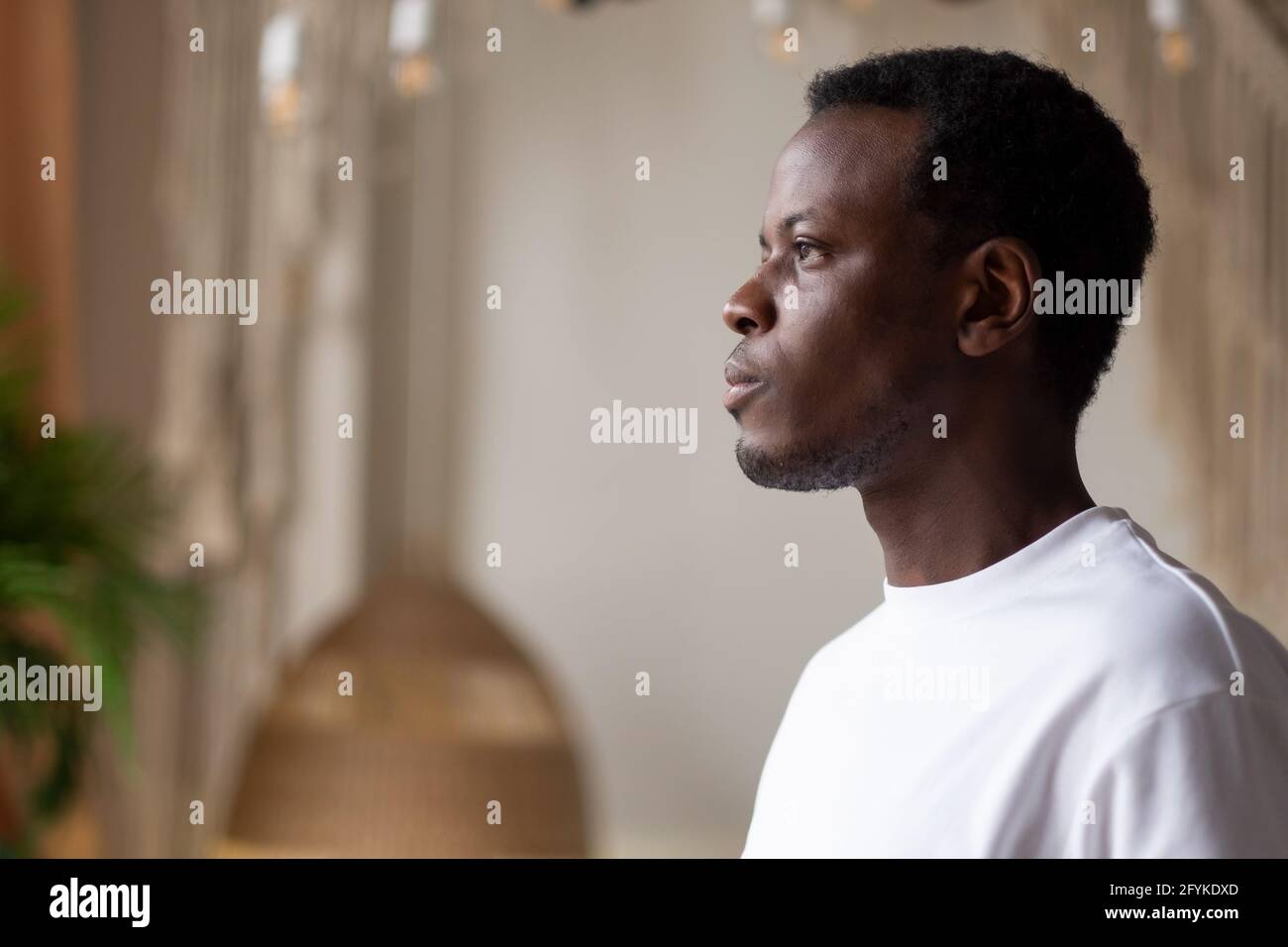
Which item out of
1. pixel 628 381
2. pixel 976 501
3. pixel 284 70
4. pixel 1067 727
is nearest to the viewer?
pixel 1067 727

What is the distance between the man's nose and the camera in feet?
2.10

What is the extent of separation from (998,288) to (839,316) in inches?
2.8

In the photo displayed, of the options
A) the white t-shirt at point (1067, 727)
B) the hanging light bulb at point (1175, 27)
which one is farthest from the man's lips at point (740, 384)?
the hanging light bulb at point (1175, 27)

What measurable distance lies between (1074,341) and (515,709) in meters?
1.83

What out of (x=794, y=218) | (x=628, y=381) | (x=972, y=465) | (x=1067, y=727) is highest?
(x=628, y=381)

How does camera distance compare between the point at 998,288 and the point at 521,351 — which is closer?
the point at 998,288

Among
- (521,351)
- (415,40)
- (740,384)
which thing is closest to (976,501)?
(740,384)

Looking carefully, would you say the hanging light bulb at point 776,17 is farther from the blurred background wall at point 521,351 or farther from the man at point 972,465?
the man at point 972,465

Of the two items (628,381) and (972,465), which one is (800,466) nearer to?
(972,465)

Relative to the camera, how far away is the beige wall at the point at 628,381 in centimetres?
292

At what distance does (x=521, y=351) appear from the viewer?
10.2 ft

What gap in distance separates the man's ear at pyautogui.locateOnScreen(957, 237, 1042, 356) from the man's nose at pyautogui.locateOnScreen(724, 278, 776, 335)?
8 cm

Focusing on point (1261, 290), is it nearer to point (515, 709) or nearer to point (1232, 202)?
point (1232, 202)

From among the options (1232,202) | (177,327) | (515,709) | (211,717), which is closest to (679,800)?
(515,709)
